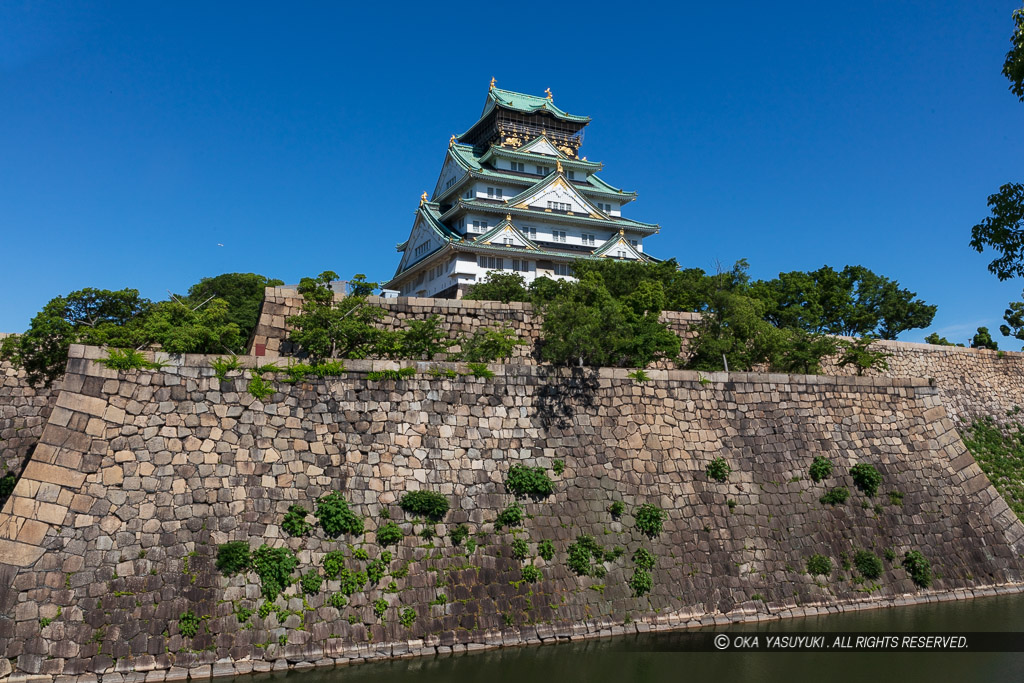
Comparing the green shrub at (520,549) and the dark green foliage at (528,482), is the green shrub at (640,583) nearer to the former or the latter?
the green shrub at (520,549)

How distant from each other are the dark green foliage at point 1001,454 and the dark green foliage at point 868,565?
9.88m

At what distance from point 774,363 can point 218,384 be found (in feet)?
50.8

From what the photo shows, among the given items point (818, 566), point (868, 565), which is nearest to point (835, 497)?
point (868, 565)

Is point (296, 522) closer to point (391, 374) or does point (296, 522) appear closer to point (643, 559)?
point (391, 374)

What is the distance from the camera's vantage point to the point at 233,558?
11953 millimetres

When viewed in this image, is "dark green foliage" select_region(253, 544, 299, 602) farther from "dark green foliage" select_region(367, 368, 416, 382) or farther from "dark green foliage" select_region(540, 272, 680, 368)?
"dark green foliage" select_region(540, 272, 680, 368)

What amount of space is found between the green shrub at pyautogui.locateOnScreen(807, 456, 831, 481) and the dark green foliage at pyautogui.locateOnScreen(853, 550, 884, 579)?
194cm

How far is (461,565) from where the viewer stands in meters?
13.4

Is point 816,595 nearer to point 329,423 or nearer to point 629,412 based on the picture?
point 629,412

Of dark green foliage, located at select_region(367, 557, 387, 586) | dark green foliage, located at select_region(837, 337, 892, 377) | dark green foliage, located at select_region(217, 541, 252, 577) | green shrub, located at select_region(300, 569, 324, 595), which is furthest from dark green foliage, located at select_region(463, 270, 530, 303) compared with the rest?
dark green foliage, located at select_region(217, 541, 252, 577)

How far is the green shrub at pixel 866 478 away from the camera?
1753 centimetres

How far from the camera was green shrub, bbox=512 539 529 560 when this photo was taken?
13.8m

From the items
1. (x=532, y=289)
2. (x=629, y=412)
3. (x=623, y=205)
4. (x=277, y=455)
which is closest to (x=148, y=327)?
(x=277, y=455)

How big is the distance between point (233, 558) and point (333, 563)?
5.62 feet
